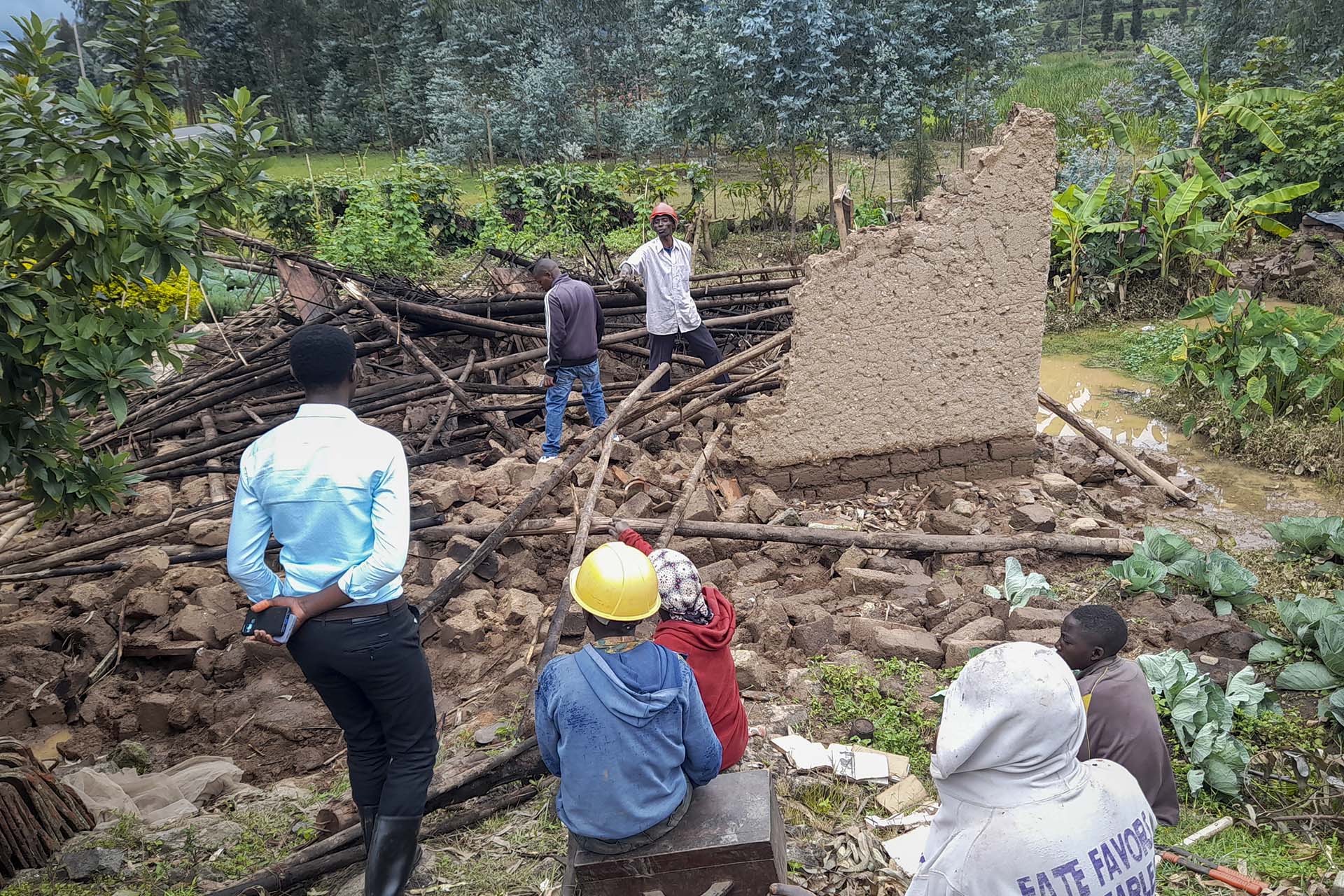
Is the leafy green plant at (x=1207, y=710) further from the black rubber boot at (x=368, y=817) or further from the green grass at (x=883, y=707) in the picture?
the black rubber boot at (x=368, y=817)

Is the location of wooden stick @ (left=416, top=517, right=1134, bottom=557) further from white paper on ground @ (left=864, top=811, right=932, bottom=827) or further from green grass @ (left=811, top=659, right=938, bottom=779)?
white paper on ground @ (left=864, top=811, right=932, bottom=827)

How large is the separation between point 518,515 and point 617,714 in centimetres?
314

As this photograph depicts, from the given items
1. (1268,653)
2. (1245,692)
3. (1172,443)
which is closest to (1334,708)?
(1245,692)

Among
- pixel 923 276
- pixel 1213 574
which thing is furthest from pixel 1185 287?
pixel 1213 574

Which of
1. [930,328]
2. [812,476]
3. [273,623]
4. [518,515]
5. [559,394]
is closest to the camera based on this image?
[273,623]

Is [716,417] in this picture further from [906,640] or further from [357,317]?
[357,317]

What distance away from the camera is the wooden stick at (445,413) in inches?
314

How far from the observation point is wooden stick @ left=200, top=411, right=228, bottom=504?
7.27 m

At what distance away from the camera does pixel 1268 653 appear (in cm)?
467

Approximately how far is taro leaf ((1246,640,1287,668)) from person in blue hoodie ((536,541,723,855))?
3324 mm

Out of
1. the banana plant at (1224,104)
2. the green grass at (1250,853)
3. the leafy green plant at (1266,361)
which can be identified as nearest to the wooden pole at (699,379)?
the leafy green plant at (1266,361)

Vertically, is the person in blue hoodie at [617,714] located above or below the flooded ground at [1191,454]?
above

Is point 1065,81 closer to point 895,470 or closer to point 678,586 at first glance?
point 895,470

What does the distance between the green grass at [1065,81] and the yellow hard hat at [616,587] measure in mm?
19838
